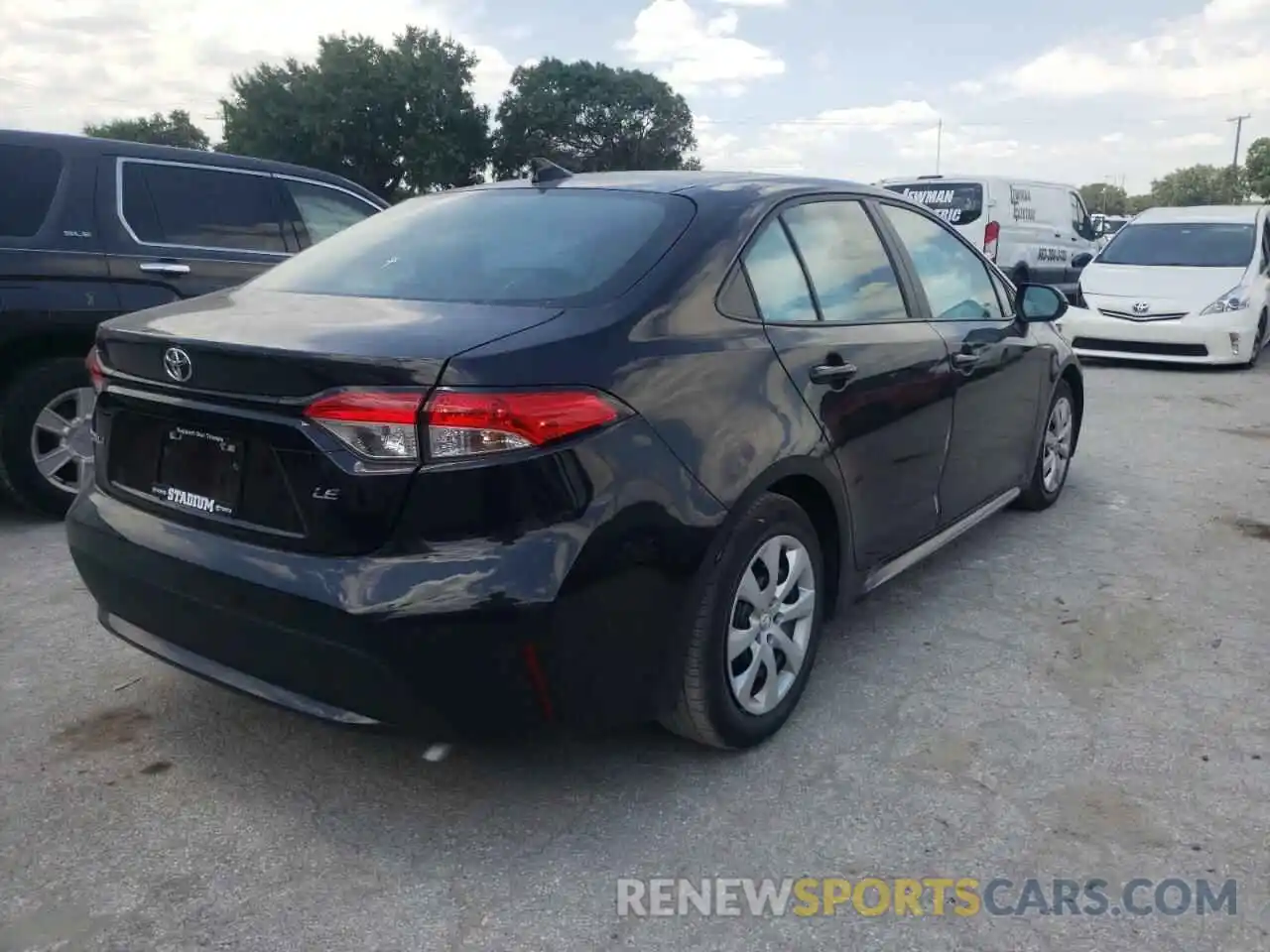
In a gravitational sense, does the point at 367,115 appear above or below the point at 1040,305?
above

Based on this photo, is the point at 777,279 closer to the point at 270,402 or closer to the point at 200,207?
the point at 270,402

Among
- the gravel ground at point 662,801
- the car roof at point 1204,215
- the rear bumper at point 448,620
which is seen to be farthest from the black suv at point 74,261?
the car roof at point 1204,215

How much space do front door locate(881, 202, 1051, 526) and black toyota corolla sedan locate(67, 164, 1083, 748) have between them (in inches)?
18.9

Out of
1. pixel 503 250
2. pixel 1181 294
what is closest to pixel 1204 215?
pixel 1181 294

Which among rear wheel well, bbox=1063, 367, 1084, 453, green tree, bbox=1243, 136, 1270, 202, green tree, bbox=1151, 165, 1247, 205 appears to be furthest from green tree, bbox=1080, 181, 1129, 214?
rear wheel well, bbox=1063, 367, 1084, 453

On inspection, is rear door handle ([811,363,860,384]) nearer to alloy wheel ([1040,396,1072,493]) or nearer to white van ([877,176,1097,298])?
alloy wheel ([1040,396,1072,493])

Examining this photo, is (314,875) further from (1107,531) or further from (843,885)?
(1107,531)

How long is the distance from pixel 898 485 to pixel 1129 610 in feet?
4.04

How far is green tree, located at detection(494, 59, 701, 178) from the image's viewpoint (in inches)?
2377

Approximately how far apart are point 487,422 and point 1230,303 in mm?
9784

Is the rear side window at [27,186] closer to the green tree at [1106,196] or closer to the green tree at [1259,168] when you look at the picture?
the green tree at [1259,168]

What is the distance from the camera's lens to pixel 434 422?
2.25 metres

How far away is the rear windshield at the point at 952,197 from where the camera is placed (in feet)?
49.1

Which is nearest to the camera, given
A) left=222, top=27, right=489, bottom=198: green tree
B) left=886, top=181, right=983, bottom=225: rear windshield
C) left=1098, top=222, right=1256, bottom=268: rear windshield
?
left=1098, top=222, right=1256, bottom=268: rear windshield
